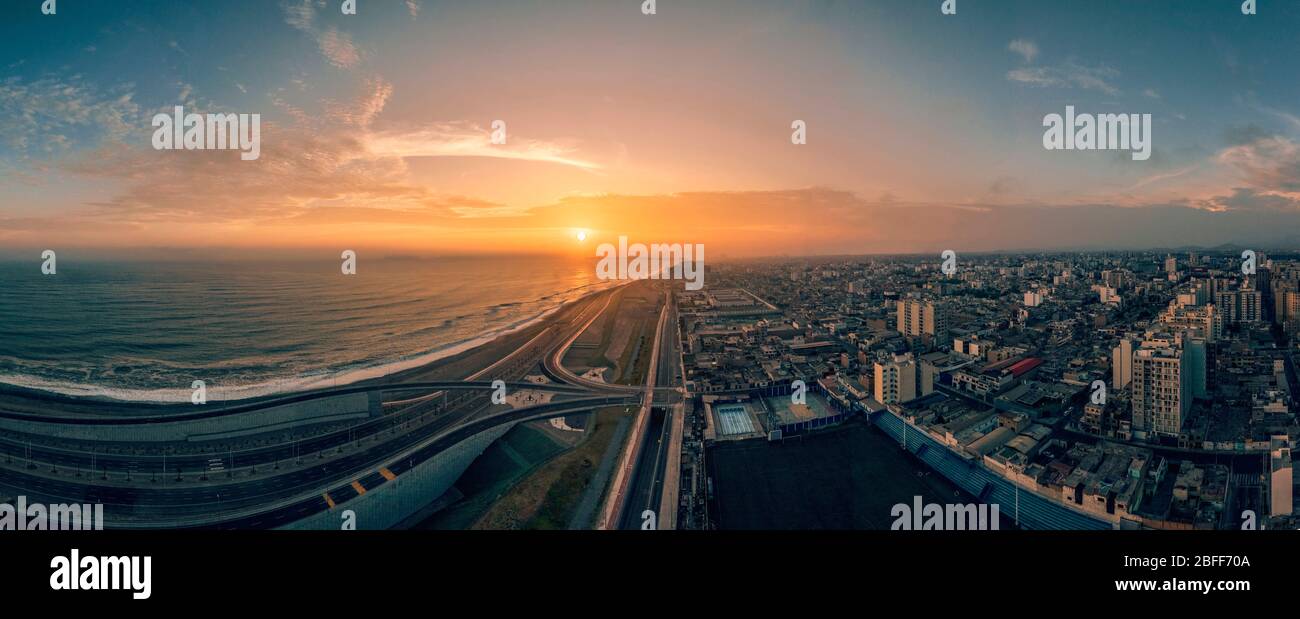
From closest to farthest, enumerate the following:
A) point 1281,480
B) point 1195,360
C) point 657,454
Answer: point 1281,480 < point 1195,360 < point 657,454

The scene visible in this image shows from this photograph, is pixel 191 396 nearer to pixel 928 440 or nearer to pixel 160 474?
pixel 160 474

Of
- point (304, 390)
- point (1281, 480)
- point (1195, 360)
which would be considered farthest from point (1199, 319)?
point (304, 390)

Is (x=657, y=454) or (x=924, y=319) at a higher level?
(x=924, y=319)

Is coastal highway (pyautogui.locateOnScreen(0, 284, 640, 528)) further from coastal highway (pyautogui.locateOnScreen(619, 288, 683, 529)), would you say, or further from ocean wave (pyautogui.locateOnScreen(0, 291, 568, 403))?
ocean wave (pyautogui.locateOnScreen(0, 291, 568, 403))

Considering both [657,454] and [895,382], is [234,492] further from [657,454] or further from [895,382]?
[895,382]

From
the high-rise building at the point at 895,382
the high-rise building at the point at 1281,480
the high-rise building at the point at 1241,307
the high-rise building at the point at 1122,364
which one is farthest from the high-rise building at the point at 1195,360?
the high-rise building at the point at 895,382

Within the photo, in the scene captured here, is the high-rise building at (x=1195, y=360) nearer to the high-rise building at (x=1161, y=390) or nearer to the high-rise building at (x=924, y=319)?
the high-rise building at (x=1161, y=390)
